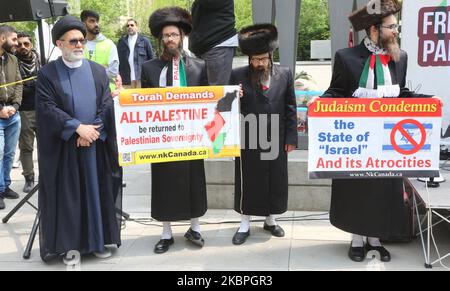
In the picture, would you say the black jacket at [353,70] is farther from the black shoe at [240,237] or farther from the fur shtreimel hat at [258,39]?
the black shoe at [240,237]

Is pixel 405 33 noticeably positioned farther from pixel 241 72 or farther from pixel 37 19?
pixel 37 19

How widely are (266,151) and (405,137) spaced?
3.75 feet

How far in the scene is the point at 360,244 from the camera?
4.02m

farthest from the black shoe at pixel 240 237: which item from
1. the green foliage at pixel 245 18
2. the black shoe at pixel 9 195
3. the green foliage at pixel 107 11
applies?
the green foliage at pixel 107 11

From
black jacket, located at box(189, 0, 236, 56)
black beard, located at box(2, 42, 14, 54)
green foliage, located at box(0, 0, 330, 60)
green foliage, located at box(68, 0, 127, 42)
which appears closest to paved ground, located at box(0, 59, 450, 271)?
black jacket, located at box(189, 0, 236, 56)

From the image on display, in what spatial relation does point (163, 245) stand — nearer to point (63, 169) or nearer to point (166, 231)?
point (166, 231)

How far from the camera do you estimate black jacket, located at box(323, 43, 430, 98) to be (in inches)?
149

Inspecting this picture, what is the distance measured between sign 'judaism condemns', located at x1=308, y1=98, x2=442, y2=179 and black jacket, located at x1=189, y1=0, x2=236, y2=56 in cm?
159

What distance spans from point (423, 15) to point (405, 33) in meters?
0.23

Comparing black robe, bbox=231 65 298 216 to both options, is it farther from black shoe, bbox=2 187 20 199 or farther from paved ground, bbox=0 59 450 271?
black shoe, bbox=2 187 20 199

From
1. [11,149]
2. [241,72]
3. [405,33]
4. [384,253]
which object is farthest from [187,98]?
Answer: [11,149]

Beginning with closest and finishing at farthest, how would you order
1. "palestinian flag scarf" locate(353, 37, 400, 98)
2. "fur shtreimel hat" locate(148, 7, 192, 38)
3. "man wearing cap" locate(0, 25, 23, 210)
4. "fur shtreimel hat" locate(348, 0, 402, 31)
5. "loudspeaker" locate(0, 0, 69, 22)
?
"fur shtreimel hat" locate(348, 0, 402, 31)
"palestinian flag scarf" locate(353, 37, 400, 98)
"fur shtreimel hat" locate(148, 7, 192, 38)
"loudspeaker" locate(0, 0, 69, 22)
"man wearing cap" locate(0, 25, 23, 210)

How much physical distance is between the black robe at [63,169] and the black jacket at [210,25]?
4.03 feet

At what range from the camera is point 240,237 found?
4414 millimetres
